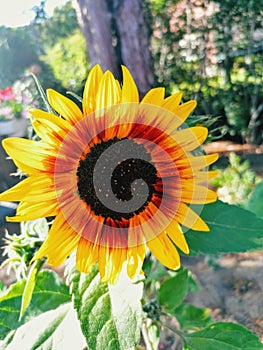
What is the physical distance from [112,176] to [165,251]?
77mm

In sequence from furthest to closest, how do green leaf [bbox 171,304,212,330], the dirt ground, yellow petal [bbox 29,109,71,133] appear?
the dirt ground, green leaf [bbox 171,304,212,330], yellow petal [bbox 29,109,71,133]

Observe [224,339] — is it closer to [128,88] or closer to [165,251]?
[165,251]

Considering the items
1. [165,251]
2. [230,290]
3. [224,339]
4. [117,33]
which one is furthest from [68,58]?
[165,251]

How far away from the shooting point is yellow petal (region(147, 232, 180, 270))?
36 centimetres

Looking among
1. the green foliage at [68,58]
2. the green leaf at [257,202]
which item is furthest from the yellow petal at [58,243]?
the green foliage at [68,58]

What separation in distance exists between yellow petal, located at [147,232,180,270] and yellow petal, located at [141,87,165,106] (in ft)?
0.37

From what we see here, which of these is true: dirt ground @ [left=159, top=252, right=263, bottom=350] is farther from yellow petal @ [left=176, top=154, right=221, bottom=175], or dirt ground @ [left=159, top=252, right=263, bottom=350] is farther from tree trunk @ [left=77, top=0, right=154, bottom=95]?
tree trunk @ [left=77, top=0, right=154, bottom=95]

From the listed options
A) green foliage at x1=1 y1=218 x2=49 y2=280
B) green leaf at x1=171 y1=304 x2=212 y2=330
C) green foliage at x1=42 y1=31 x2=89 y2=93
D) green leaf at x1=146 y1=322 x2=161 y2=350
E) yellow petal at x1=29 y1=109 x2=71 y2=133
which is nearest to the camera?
yellow petal at x1=29 y1=109 x2=71 y2=133

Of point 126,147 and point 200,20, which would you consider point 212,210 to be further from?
point 200,20

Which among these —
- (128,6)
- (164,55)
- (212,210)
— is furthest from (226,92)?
(212,210)

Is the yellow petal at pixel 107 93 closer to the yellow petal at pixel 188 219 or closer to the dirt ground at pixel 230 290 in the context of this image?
the yellow petal at pixel 188 219

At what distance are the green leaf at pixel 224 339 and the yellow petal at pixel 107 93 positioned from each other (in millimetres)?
346

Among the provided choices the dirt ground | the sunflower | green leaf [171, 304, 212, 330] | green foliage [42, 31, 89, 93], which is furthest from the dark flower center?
green foliage [42, 31, 89, 93]

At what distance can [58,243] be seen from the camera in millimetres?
340
